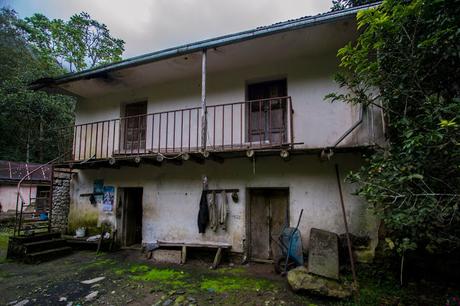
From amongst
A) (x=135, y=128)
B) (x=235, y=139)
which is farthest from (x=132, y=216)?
(x=235, y=139)

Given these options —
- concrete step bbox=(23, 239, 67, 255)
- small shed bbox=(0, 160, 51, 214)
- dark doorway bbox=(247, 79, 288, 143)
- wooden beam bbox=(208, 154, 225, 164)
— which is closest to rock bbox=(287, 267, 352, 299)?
wooden beam bbox=(208, 154, 225, 164)

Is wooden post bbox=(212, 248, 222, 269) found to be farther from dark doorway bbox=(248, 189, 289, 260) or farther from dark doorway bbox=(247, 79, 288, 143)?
dark doorway bbox=(247, 79, 288, 143)

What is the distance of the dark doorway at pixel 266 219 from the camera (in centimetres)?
A: 643

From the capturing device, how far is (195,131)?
7.35 metres

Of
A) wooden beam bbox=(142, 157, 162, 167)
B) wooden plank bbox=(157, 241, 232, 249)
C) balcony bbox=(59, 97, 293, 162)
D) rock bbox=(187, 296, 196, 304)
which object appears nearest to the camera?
rock bbox=(187, 296, 196, 304)

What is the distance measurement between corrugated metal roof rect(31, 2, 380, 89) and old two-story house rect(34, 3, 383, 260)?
0.02 m

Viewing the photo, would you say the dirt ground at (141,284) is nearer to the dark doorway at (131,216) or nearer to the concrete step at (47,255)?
the concrete step at (47,255)

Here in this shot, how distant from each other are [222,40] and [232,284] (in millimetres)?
5346

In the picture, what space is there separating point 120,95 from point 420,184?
8.75 m

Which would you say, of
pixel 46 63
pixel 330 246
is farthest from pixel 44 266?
pixel 46 63

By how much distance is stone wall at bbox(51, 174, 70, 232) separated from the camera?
29.3ft

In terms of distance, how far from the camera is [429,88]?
3438 mm

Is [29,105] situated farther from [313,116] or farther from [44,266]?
[313,116]

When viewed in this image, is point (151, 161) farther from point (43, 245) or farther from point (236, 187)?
point (43, 245)
